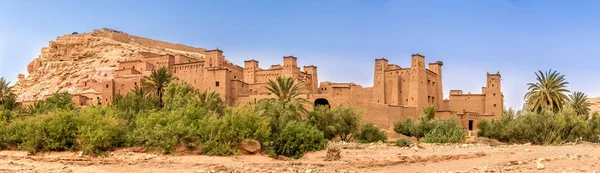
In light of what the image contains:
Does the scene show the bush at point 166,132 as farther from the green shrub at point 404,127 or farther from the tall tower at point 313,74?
the tall tower at point 313,74

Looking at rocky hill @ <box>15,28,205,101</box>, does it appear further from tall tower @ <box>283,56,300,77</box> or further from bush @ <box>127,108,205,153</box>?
bush @ <box>127,108,205,153</box>

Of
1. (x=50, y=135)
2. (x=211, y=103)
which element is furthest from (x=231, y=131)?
(x=211, y=103)

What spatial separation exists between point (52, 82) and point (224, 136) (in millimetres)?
47832

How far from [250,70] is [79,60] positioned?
875 inches

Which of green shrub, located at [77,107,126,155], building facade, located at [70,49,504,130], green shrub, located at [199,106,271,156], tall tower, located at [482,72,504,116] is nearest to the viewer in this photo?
green shrub, located at [199,106,271,156]

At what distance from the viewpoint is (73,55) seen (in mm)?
67750

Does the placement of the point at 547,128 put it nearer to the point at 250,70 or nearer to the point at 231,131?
the point at 231,131

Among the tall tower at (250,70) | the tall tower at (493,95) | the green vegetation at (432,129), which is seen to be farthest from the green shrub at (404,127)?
the tall tower at (250,70)

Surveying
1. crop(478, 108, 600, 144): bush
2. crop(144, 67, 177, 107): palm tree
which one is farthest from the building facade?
A: crop(478, 108, 600, 144): bush

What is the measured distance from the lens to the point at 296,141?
21.5 metres

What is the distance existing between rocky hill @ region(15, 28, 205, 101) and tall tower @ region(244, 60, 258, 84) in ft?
41.8

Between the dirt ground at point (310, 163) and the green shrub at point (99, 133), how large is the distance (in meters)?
0.49

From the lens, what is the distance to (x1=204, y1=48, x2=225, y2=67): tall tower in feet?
178

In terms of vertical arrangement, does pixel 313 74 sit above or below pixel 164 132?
above
